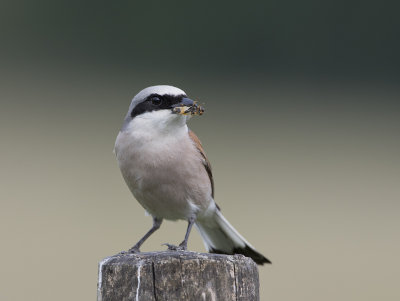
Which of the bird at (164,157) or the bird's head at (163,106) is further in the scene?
the bird at (164,157)

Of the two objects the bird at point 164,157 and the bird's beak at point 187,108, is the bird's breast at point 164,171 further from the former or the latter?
the bird's beak at point 187,108

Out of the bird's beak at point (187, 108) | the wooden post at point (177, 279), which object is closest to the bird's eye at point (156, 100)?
the bird's beak at point (187, 108)

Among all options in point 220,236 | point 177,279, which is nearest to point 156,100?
point 220,236

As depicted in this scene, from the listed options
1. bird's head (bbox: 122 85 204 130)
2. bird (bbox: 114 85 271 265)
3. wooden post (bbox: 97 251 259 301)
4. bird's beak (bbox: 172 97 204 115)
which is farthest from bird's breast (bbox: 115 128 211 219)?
wooden post (bbox: 97 251 259 301)

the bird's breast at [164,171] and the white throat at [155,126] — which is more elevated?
the white throat at [155,126]

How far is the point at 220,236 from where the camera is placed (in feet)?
14.6

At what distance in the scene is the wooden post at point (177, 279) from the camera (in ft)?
8.62

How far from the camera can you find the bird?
3.91 m

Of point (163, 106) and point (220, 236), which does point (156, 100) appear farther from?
point (220, 236)

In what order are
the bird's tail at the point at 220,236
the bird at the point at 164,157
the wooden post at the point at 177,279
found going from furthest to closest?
1. the bird's tail at the point at 220,236
2. the bird at the point at 164,157
3. the wooden post at the point at 177,279

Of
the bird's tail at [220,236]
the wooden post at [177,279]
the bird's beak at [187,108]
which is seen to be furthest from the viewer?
the bird's tail at [220,236]

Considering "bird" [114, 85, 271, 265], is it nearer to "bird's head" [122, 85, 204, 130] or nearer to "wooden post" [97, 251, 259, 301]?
"bird's head" [122, 85, 204, 130]

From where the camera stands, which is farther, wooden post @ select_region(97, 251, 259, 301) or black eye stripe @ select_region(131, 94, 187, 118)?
black eye stripe @ select_region(131, 94, 187, 118)

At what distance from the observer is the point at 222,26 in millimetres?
11711
